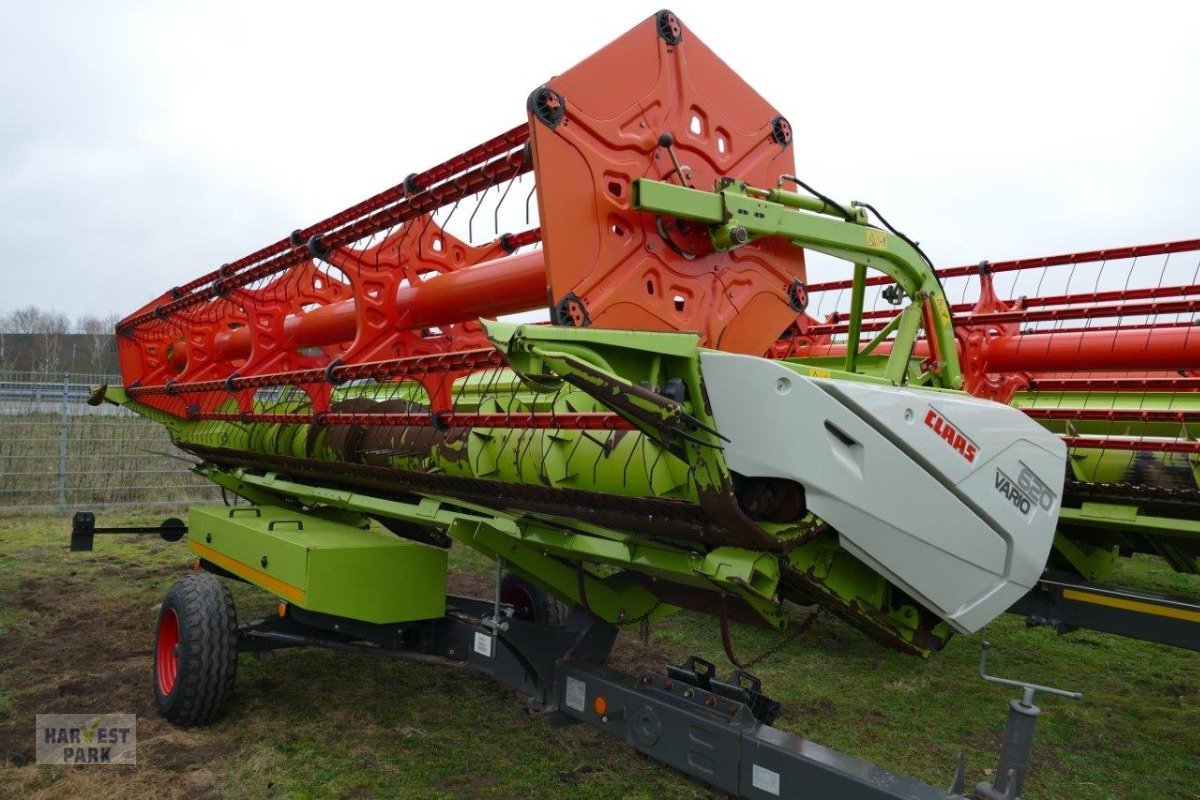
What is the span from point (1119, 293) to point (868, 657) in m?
2.95

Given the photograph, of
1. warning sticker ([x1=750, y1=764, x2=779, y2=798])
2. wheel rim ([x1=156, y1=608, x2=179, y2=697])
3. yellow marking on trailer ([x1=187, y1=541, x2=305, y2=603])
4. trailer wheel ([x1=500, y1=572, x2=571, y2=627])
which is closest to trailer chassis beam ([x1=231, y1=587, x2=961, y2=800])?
warning sticker ([x1=750, y1=764, x2=779, y2=798])

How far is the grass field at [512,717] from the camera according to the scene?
3945 millimetres

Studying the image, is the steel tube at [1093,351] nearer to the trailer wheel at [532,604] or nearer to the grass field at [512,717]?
the grass field at [512,717]

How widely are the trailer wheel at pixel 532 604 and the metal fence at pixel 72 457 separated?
8696mm

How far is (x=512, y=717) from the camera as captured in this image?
4.79 meters

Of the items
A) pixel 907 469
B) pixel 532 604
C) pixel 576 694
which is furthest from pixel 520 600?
pixel 907 469

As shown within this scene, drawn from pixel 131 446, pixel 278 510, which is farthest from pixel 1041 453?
pixel 131 446

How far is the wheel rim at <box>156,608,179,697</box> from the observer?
4648 mm

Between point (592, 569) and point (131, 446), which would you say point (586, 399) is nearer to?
point (592, 569)

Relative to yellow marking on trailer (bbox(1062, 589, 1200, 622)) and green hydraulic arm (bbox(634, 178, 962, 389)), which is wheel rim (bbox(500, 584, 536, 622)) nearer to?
A: green hydraulic arm (bbox(634, 178, 962, 389))

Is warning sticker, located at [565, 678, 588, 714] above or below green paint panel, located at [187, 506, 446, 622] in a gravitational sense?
below

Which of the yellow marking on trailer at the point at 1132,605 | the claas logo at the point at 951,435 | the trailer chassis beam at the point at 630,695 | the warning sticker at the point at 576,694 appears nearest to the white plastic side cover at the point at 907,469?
the claas logo at the point at 951,435

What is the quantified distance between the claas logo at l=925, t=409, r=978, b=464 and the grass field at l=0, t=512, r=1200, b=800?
208 cm

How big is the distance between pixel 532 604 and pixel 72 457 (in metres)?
9.76
